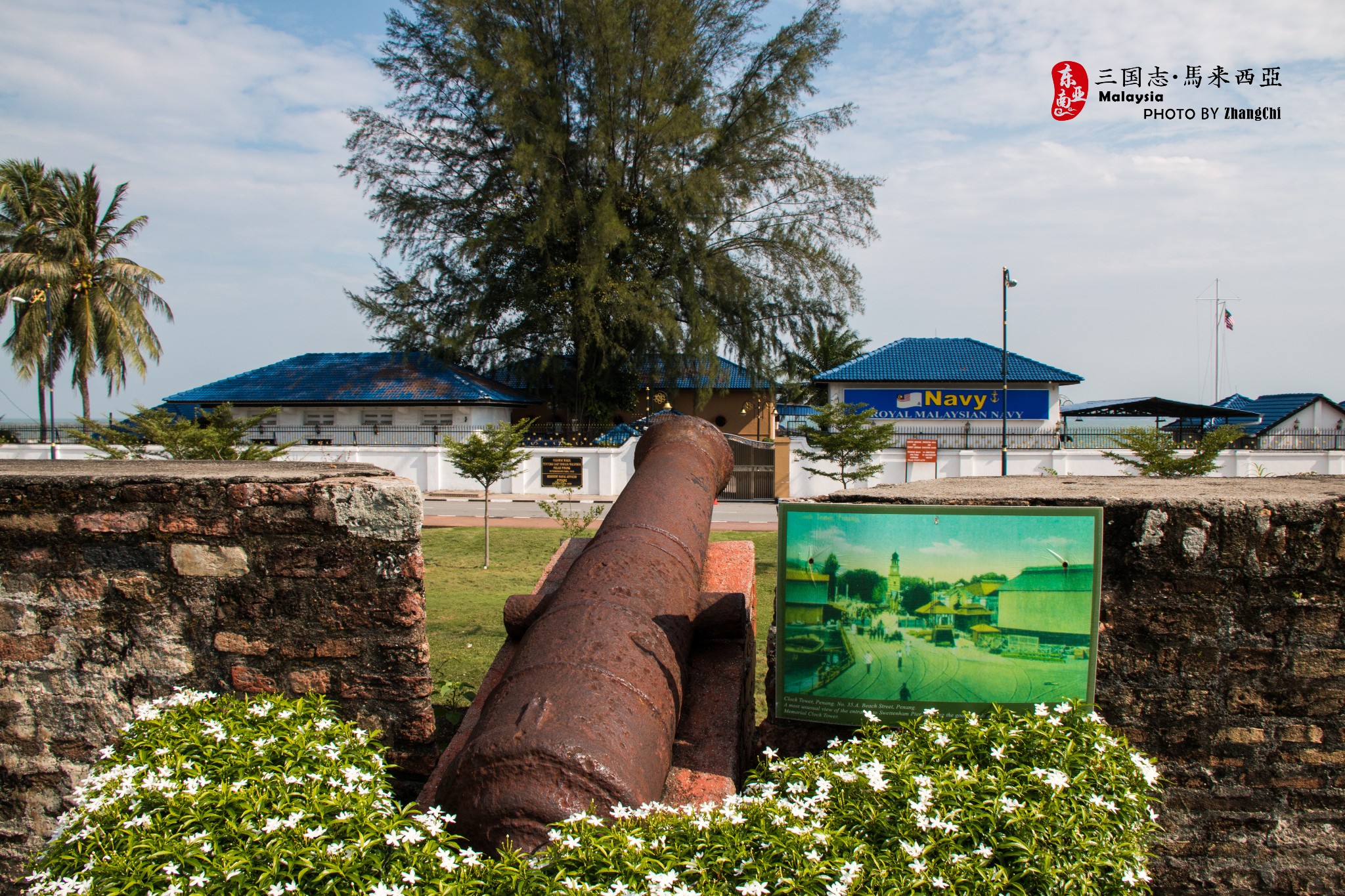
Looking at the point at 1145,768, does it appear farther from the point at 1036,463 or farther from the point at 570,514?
the point at 1036,463

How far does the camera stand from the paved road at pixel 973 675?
2.78m

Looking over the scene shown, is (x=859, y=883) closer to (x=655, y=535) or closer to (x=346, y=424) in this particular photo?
(x=655, y=535)

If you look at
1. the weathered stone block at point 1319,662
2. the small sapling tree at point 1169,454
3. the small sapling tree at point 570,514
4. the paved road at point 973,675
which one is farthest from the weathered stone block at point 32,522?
the small sapling tree at point 1169,454

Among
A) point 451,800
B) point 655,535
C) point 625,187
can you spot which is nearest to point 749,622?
point 655,535

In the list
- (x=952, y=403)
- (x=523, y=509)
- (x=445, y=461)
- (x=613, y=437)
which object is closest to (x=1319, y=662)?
(x=523, y=509)

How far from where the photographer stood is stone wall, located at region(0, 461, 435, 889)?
293 centimetres

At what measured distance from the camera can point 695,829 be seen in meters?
2.00

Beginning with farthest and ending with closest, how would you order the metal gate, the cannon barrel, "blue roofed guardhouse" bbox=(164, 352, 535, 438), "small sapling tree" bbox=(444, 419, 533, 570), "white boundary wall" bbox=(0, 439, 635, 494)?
"blue roofed guardhouse" bbox=(164, 352, 535, 438), "white boundary wall" bbox=(0, 439, 635, 494), the metal gate, "small sapling tree" bbox=(444, 419, 533, 570), the cannon barrel

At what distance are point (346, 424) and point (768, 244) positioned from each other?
1460 cm

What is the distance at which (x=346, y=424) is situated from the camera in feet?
85.1

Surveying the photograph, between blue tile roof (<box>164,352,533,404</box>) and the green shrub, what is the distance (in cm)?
2352

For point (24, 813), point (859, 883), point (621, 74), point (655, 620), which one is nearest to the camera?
point (859, 883)

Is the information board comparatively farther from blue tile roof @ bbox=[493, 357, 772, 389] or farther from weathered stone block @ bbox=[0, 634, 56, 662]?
weathered stone block @ bbox=[0, 634, 56, 662]

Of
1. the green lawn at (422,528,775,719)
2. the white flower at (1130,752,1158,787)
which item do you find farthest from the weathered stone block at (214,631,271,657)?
the white flower at (1130,752,1158,787)
